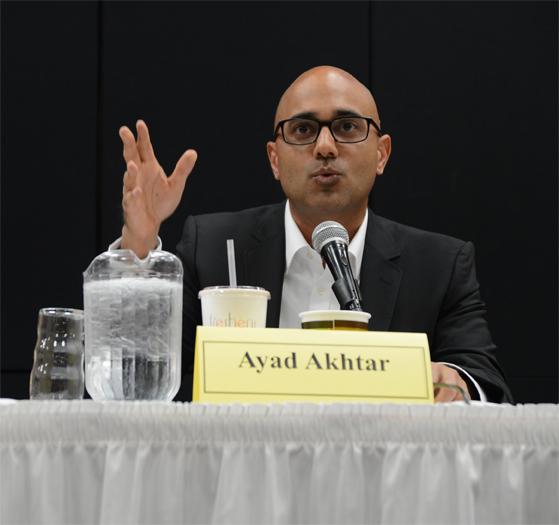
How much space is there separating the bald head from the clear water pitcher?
3.43 ft

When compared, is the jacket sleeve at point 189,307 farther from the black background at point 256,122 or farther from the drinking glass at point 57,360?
the drinking glass at point 57,360

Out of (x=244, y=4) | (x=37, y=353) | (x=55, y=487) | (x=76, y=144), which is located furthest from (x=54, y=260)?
(x=55, y=487)

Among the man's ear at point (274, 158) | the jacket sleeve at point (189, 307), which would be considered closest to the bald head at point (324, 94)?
the man's ear at point (274, 158)

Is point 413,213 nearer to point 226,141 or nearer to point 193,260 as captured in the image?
point 226,141

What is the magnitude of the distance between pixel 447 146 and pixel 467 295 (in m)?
0.82

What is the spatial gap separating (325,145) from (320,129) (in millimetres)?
46

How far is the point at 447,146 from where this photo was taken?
257cm

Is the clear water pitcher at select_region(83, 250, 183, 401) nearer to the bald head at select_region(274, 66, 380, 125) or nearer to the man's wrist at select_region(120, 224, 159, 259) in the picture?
the man's wrist at select_region(120, 224, 159, 259)

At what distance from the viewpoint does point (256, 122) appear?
2.57 m

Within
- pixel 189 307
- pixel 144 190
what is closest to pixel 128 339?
pixel 144 190

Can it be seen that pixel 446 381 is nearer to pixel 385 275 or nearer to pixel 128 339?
pixel 128 339

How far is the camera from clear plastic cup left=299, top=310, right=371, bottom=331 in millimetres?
868

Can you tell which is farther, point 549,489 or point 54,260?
point 54,260

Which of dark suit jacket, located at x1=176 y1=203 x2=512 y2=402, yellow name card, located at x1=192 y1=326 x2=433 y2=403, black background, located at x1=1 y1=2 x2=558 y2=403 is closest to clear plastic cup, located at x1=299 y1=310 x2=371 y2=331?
yellow name card, located at x1=192 y1=326 x2=433 y2=403
